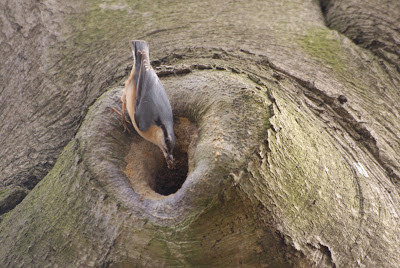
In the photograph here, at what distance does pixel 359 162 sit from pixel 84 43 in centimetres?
145

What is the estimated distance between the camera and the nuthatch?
50.9 inches

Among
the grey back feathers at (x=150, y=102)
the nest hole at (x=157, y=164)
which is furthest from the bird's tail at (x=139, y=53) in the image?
the nest hole at (x=157, y=164)

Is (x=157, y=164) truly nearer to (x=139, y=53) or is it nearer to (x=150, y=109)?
(x=150, y=109)

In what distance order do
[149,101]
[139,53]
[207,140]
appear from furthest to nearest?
[139,53], [149,101], [207,140]

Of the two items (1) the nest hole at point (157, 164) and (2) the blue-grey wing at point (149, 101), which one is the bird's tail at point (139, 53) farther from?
(1) the nest hole at point (157, 164)

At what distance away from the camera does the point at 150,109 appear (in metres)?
1.40

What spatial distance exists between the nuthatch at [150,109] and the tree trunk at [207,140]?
0.05 metres

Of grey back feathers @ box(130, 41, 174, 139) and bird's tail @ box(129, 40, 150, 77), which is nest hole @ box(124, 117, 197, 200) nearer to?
grey back feathers @ box(130, 41, 174, 139)

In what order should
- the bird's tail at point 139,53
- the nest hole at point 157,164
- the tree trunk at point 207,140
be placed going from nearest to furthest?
the tree trunk at point 207,140
the nest hole at point 157,164
the bird's tail at point 139,53

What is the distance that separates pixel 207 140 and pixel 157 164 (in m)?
0.35

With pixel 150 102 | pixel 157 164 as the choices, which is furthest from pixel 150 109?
pixel 157 164

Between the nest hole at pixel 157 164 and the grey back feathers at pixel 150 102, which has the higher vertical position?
the grey back feathers at pixel 150 102

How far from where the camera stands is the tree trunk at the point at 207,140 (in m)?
1.09

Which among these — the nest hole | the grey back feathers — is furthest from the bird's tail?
the nest hole
